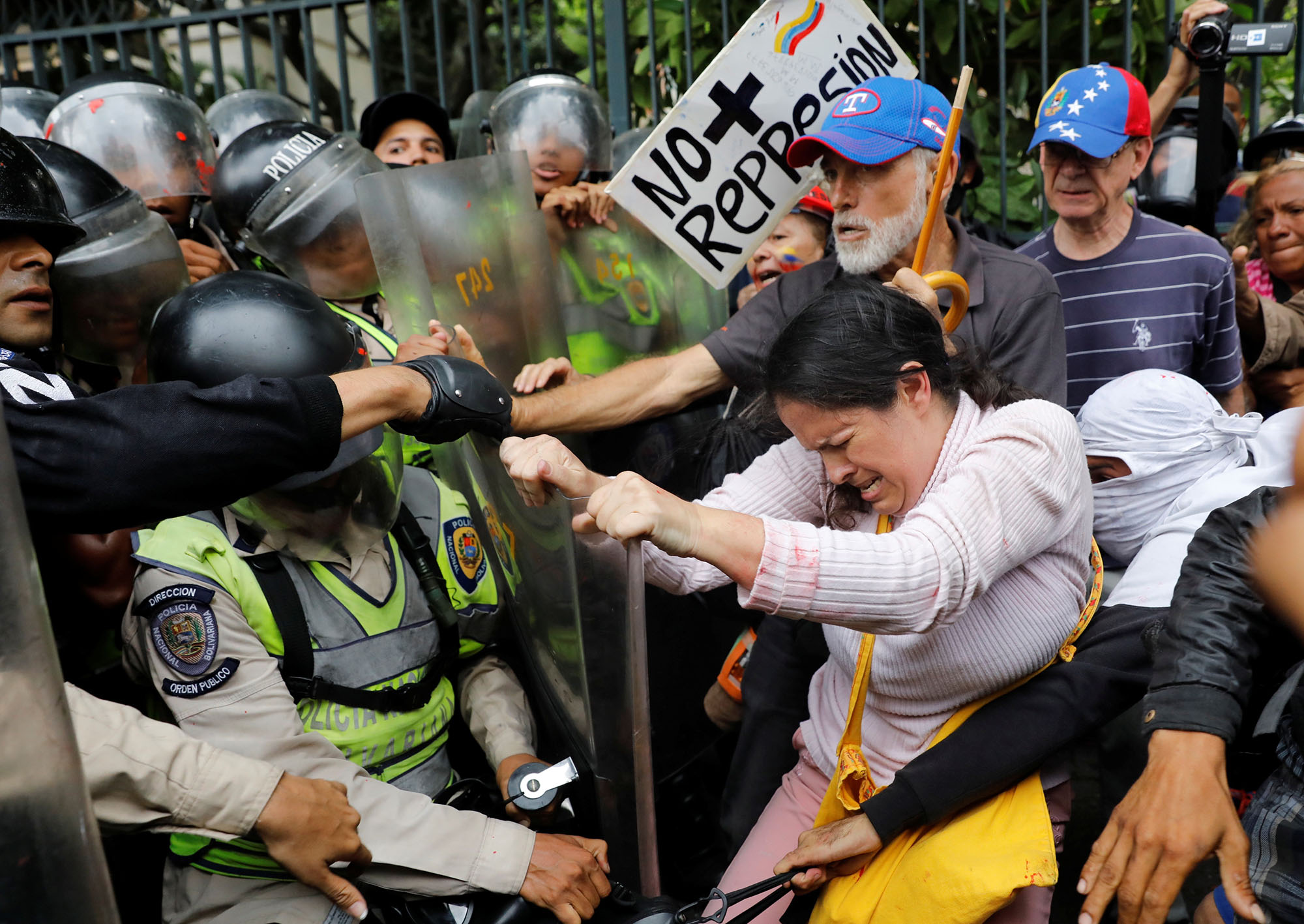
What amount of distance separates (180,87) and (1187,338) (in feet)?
23.4

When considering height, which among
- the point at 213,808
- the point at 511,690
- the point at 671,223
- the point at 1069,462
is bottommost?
the point at 511,690

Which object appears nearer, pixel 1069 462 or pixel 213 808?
pixel 213 808

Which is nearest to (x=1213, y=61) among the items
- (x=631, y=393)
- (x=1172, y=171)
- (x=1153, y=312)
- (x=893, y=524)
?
(x=1172, y=171)

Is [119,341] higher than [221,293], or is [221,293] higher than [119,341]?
[221,293]

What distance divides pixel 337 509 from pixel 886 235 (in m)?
1.54

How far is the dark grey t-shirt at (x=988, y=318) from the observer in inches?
106

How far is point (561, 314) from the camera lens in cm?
315

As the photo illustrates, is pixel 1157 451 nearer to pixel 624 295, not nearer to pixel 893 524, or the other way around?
pixel 893 524

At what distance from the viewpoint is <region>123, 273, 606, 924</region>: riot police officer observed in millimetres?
1938

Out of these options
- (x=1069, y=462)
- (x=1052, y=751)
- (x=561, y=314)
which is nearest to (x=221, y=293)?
(x=561, y=314)

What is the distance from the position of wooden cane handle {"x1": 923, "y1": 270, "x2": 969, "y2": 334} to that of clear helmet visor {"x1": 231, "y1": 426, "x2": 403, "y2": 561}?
118 cm

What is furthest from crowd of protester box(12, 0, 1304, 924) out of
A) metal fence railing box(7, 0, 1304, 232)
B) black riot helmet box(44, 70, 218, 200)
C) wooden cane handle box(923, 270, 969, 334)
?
metal fence railing box(7, 0, 1304, 232)

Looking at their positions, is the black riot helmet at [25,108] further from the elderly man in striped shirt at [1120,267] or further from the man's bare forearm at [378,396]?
the elderly man in striped shirt at [1120,267]

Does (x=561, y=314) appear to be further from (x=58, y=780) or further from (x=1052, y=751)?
(x=58, y=780)
